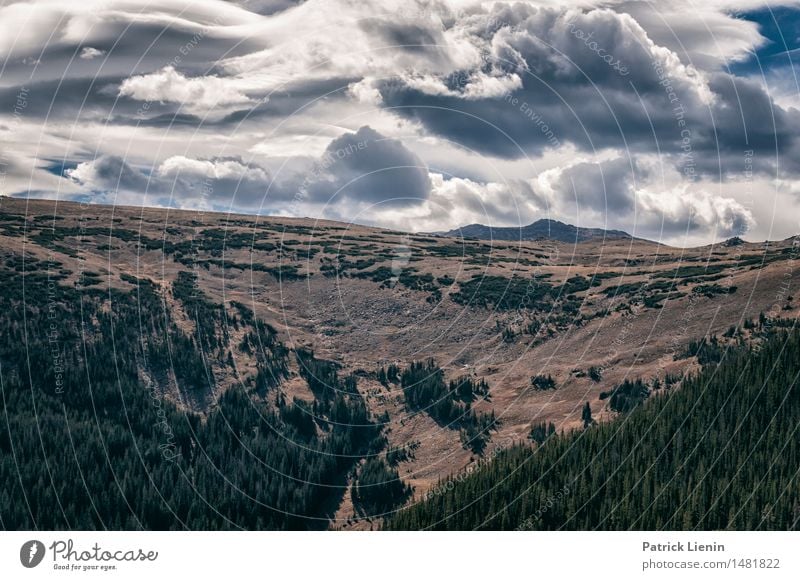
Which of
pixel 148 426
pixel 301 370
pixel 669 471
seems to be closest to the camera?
pixel 669 471

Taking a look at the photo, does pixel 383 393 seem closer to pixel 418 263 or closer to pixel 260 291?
pixel 260 291

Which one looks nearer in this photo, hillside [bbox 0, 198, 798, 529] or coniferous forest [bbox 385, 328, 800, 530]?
coniferous forest [bbox 385, 328, 800, 530]

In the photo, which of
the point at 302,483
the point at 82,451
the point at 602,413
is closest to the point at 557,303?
the point at 602,413

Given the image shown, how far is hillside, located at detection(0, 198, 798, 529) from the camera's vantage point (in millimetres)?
109188

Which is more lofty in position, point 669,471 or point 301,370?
point 669,471

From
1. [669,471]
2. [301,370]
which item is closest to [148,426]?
[301,370]

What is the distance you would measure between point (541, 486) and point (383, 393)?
144 ft

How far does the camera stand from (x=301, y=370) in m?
144

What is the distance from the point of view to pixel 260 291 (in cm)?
17550

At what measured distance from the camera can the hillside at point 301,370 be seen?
109 meters

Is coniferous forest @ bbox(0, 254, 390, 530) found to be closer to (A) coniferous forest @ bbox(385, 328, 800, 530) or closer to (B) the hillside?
(B) the hillside

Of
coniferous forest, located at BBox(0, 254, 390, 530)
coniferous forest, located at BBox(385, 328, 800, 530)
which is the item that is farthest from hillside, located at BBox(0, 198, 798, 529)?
coniferous forest, located at BBox(385, 328, 800, 530)

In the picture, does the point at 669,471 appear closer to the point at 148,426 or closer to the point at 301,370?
the point at 301,370
